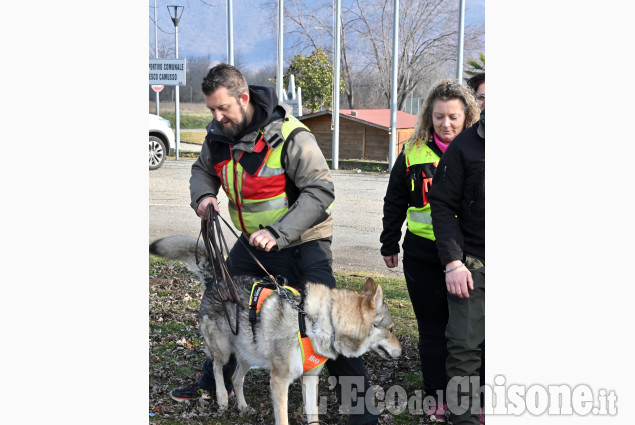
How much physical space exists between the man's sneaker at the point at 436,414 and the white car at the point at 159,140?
12.5 m

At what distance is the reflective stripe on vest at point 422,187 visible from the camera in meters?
3.96

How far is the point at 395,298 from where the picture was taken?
23.1ft

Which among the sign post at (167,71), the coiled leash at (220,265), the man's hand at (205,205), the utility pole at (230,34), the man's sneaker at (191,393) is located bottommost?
the man's sneaker at (191,393)

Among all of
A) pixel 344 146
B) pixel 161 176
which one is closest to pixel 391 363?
pixel 161 176

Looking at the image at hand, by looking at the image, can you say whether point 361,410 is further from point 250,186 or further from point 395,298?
point 395,298

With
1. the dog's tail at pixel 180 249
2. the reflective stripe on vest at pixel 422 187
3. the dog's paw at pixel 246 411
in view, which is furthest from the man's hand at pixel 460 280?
the dog's paw at pixel 246 411

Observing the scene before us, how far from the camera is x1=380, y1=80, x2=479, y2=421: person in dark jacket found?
3945mm

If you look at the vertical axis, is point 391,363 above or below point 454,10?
below

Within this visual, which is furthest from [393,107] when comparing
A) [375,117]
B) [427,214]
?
[427,214]

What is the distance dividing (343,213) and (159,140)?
5.27 metres

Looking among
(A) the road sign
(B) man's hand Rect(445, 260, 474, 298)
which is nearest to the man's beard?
(B) man's hand Rect(445, 260, 474, 298)

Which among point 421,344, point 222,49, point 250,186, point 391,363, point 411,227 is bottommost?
point 391,363

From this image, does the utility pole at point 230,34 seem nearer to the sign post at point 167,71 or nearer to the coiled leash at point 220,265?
the sign post at point 167,71

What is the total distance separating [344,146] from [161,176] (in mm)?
8567
